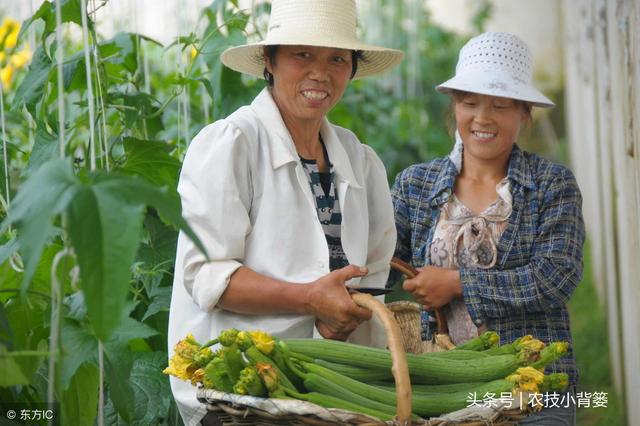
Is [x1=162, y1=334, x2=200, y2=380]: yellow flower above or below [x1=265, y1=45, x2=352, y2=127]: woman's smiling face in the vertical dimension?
below

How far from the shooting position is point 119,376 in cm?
240

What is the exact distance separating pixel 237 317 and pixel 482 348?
58 cm

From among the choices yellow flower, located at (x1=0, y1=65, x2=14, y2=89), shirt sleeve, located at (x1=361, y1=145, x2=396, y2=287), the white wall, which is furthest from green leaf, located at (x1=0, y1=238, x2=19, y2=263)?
yellow flower, located at (x1=0, y1=65, x2=14, y2=89)

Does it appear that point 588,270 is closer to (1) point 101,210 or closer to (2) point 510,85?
(2) point 510,85

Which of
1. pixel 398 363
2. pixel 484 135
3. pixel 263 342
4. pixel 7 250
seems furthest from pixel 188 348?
pixel 484 135

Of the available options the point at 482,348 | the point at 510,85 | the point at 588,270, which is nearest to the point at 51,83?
the point at 510,85

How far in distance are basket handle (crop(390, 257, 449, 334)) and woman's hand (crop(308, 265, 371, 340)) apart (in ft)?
1.69

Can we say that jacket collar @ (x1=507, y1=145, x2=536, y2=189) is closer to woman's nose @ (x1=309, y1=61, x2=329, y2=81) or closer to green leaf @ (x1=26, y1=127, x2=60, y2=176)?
woman's nose @ (x1=309, y1=61, x2=329, y2=81)

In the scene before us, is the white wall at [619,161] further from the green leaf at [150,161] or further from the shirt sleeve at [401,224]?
the green leaf at [150,161]

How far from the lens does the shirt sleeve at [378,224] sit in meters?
2.94

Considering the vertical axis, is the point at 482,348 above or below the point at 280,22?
below

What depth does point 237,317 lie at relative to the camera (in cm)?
256

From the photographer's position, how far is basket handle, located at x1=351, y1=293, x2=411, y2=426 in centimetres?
212

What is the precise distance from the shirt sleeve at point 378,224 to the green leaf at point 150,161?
526mm
